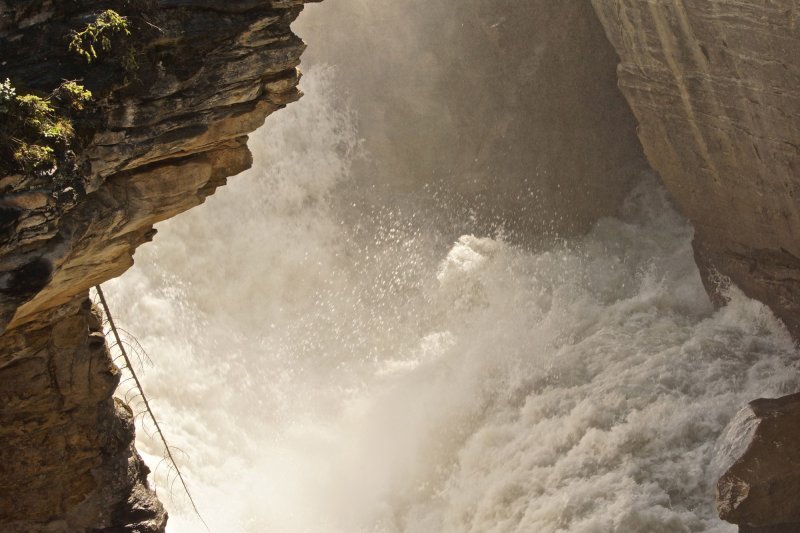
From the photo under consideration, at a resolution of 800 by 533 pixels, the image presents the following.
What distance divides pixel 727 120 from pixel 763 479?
4385 mm

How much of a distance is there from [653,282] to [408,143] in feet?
14.9

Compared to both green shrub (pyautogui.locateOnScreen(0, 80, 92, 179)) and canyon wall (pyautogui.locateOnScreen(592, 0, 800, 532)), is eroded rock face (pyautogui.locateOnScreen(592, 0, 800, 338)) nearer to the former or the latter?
canyon wall (pyautogui.locateOnScreen(592, 0, 800, 532))

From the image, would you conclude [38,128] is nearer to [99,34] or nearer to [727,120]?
[99,34]

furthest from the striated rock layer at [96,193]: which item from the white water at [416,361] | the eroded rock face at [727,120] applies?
the eroded rock face at [727,120]

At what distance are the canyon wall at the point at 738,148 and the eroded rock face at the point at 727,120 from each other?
0.02 meters

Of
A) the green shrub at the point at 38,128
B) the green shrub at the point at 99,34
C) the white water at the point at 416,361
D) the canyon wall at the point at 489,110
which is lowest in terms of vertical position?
the white water at the point at 416,361

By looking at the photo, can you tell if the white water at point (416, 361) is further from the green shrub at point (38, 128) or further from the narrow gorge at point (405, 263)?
the green shrub at point (38, 128)

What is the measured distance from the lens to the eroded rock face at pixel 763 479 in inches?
423

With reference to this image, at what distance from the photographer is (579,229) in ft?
53.1

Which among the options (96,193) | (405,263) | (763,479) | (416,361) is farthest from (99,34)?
(405,263)

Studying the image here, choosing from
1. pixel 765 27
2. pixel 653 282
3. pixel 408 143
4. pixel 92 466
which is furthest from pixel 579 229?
pixel 92 466

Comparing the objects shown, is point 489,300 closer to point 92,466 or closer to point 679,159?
point 679,159

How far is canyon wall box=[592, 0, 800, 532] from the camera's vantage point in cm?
1093

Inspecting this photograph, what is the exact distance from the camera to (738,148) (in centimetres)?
1264
